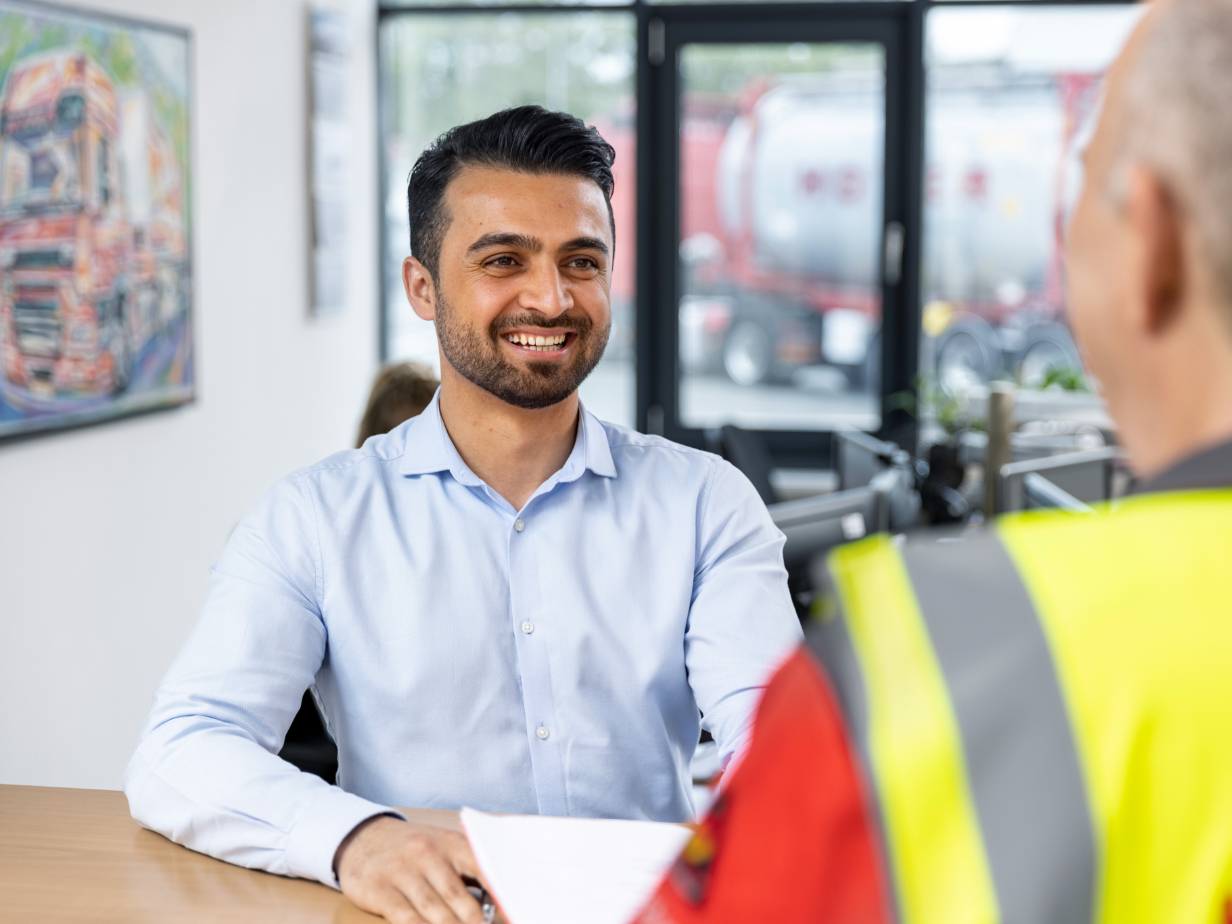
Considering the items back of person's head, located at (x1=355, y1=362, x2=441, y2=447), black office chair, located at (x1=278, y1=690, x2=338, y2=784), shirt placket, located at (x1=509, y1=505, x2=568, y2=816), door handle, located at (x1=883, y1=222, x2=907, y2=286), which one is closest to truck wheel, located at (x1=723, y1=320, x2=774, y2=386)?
door handle, located at (x1=883, y1=222, x2=907, y2=286)

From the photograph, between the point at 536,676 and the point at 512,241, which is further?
the point at 512,241

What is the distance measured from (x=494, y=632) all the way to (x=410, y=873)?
458mm

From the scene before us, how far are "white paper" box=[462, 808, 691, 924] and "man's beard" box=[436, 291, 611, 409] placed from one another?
0.64 metres

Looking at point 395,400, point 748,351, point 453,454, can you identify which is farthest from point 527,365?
point 748,351

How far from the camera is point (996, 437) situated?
296 centimetres

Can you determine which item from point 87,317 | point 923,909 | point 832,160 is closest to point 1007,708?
point 923,909

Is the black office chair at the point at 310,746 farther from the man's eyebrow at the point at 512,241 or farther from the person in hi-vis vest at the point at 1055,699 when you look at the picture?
the person in hi-vis vest at the point at 1055,699

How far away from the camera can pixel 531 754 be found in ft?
4.63

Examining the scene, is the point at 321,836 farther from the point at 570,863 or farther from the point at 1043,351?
the point at 1043,351

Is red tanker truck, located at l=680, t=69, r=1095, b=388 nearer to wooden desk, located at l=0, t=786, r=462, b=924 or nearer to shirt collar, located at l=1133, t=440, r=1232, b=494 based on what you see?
wooden desk, located at l=0, t=786, r=462, b=924

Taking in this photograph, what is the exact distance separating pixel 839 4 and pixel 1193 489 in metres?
4.72

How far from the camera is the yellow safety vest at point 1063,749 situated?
1.35 feet

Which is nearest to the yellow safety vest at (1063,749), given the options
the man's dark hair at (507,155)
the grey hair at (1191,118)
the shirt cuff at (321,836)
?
the grey hair at (1191,118)

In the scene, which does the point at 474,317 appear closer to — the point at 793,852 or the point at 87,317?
the point at 793,852
